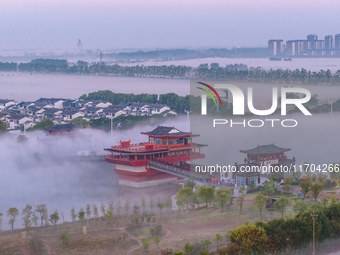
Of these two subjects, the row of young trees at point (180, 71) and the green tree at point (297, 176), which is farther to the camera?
the row of young trees at point (180, 71)

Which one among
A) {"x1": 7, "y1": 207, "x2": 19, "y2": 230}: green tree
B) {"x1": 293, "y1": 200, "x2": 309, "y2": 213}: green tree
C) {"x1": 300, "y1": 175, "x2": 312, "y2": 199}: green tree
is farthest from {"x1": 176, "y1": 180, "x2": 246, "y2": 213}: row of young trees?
{"x1": 7, "y1": 207, "x2": 19, "y2": 230}: green tree

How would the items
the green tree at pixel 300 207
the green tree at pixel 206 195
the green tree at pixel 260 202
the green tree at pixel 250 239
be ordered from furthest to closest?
the green tree at pixel 206 195, the green tree at pixel 260 202, the green tree at pixel 300 207, the green tree at pixel 250 239

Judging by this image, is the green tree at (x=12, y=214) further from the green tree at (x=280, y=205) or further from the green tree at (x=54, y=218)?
the green tree at (x=280, y=205)

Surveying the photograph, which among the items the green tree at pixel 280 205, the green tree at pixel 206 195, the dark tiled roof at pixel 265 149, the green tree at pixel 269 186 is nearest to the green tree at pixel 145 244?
the green tree at pixel 280 205

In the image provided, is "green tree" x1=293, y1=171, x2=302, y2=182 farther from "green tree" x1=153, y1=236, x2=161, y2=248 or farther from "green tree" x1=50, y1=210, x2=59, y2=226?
"green tree" x1=50, y1=210, x2=59, y2=226

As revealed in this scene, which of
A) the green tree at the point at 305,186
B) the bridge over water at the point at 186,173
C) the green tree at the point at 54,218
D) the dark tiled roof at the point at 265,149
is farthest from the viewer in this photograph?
the dark tiled roof at the point at 265,149

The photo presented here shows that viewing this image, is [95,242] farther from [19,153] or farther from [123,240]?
[19,153]

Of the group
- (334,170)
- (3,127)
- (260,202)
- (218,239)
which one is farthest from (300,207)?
(3,127)

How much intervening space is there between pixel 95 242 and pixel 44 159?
15328 mm

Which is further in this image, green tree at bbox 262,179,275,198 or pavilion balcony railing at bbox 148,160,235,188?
pavilion balcony railing at bbox 148,160,235,188

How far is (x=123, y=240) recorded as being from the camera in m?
13.5

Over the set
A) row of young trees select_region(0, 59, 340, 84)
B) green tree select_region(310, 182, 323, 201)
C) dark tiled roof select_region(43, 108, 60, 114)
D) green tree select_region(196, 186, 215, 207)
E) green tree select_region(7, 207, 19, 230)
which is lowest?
green tree select_region(7, 207, 19, 230)

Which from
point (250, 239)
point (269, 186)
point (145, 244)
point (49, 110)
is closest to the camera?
point (250, 239)

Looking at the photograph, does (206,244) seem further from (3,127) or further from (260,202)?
(3,127)
